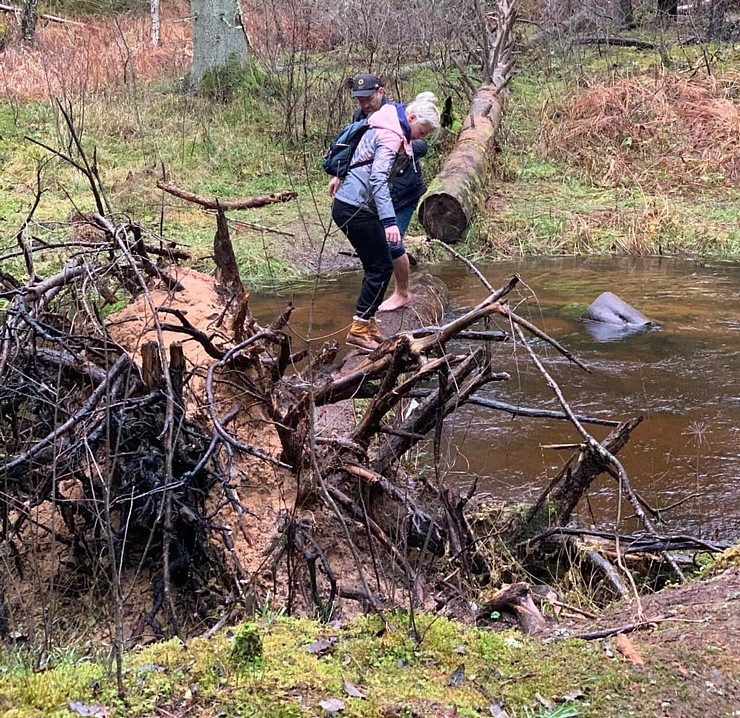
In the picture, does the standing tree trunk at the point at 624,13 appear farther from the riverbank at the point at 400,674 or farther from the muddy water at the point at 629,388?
the riverbank at the point at 400,674

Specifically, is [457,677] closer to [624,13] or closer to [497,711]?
[497,711]

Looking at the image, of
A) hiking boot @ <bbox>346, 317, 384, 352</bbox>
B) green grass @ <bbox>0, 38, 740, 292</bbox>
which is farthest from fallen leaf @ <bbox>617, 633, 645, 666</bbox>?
green grass @ <bbox>0, 38, 740, 292</bbox>

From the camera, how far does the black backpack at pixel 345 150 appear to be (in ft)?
20.7

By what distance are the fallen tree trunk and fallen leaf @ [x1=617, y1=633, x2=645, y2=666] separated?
8659 mm

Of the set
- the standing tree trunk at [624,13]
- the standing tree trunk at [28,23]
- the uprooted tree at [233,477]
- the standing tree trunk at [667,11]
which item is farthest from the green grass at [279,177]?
the uprooted tree at [233,477]

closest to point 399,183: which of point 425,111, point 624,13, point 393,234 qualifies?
point 425,111

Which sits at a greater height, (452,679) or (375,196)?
(375,196)

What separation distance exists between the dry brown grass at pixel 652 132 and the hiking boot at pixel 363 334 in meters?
8.15

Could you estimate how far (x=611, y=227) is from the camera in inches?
464

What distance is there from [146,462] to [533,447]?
2969mm

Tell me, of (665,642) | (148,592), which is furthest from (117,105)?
(665,642)

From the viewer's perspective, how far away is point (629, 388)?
6.70 meters

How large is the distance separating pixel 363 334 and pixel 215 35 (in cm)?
1084

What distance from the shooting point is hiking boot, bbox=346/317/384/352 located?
6.48 m
